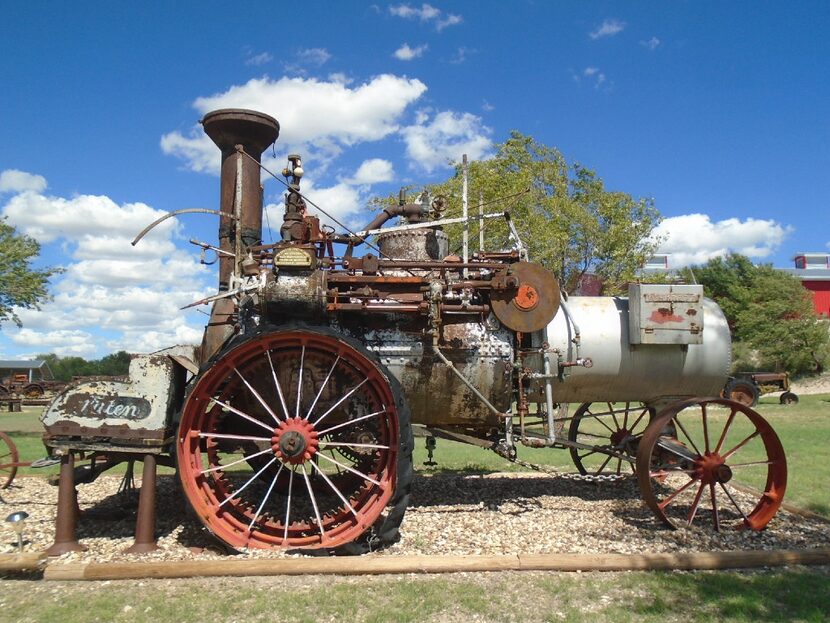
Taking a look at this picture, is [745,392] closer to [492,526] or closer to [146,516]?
[492,526]

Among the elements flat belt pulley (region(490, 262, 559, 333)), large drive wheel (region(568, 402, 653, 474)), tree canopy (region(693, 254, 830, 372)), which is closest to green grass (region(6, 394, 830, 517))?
large drive wheel (region(568, 402, 653, 474))

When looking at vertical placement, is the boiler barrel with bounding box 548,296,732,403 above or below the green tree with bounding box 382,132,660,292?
below

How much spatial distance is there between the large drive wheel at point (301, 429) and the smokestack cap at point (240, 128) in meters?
3.23

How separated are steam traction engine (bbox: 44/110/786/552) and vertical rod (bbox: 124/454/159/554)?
0.13 feet

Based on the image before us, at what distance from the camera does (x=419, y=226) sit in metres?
6.50

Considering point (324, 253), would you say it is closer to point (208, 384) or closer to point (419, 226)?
point (419, 226)

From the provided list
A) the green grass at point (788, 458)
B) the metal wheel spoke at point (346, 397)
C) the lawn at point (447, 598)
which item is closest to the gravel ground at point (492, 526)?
the lawn at point (447, 598)

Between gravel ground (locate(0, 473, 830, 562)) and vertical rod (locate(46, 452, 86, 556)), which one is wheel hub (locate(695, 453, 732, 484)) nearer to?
gravel ground (locate(0, 473, 830, 562))

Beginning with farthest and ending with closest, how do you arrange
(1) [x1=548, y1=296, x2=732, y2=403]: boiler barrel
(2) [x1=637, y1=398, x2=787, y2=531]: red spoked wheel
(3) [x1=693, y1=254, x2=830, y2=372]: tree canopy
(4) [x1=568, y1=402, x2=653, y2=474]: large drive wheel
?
1. (3) [x1=693, y1=254, x2=830, y2=372]: tree canopy
2. (4) [x1=568, y1=402, x2=653, y2=474]: large drive wheel
3. (1) [x1=548, y1=296, x2=732, y2=403]: boiler barrel
4. (2) [x1=637, y1=398, x2=787, y2=531]: red spoked wheel

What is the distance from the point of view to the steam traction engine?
5.43 meters

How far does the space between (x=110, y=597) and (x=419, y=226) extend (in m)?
4.19

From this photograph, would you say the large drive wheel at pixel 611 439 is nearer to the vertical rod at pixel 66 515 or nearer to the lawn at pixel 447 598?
the lawn at pixel 447 598

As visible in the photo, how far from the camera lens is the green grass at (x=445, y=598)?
13.4 feet

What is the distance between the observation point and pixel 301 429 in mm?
5414
